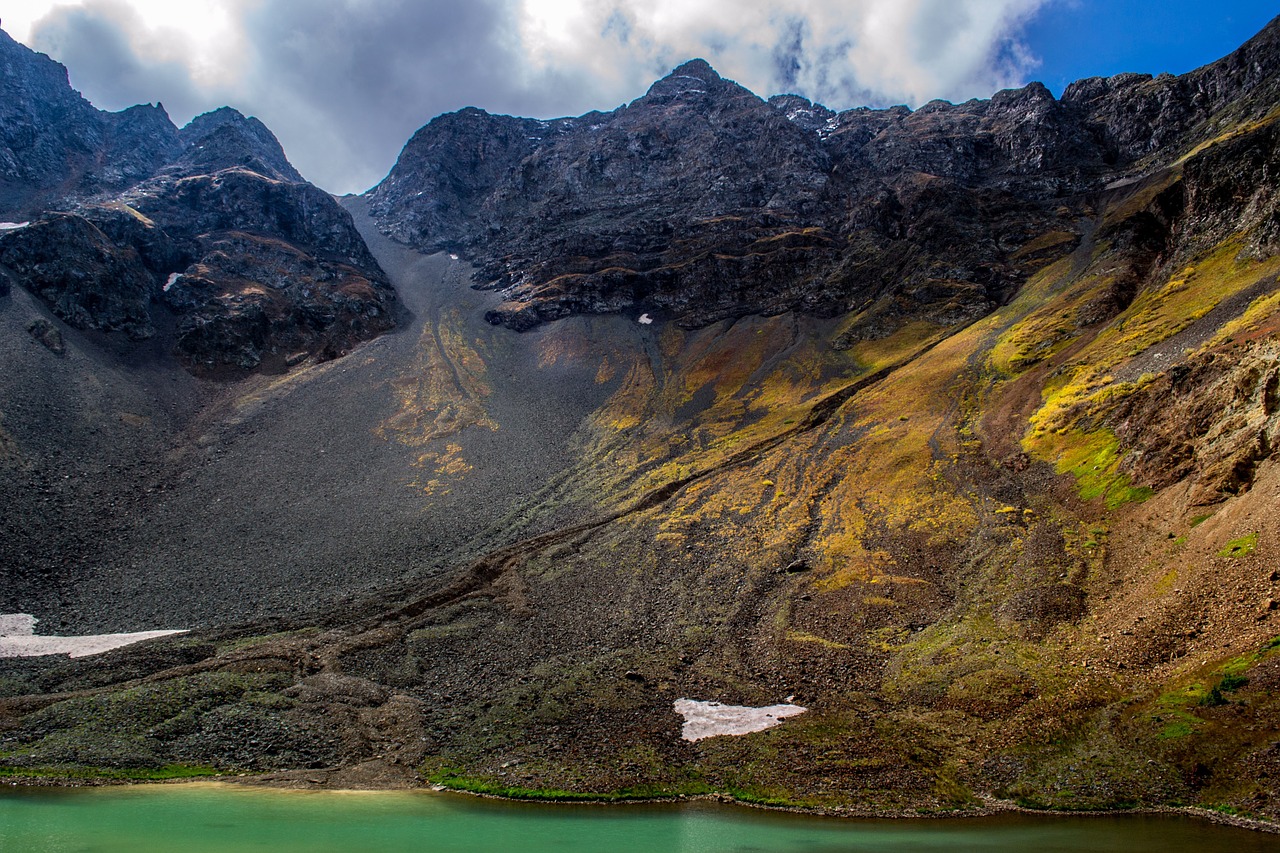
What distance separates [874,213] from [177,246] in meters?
168

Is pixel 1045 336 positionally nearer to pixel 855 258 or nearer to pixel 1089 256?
pixel 1089 256

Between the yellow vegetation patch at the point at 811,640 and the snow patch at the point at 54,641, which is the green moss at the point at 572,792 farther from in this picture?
the snow patch at the point at 54,641

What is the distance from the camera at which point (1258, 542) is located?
30.8m

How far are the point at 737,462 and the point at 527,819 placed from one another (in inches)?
2240

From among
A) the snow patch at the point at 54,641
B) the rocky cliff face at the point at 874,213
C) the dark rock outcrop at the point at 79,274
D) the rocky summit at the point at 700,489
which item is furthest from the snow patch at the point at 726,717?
the dark rock outcrop at the point at 79,274

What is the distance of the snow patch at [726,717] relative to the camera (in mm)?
29750

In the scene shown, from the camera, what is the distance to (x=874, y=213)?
156 meters

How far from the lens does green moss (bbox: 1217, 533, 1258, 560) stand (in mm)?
30938

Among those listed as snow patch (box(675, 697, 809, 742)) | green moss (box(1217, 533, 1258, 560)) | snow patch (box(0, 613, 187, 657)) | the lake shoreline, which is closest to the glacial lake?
the lake shoreline

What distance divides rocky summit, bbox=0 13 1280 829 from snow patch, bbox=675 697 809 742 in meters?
0.26

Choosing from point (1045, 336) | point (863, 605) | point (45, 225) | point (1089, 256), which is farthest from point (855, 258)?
point (45, 225)

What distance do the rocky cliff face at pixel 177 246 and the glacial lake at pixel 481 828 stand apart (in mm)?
117561

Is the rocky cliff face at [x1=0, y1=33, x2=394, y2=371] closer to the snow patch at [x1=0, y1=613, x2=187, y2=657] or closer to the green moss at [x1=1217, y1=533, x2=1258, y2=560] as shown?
the snow patch at [x1=0, y1=613, x2=187, y2=657]

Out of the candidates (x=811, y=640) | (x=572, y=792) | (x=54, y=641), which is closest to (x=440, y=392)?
(x=54, y=641)
